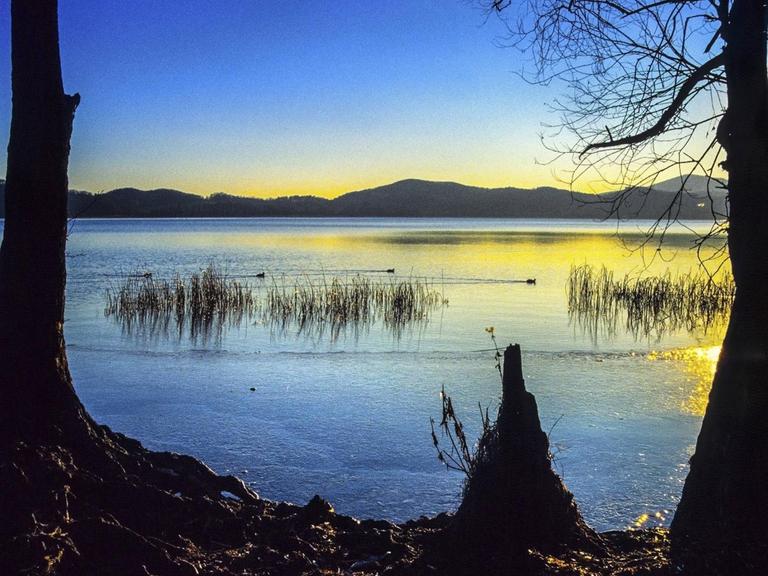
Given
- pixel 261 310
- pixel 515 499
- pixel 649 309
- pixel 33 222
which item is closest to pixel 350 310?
pixel 261 310

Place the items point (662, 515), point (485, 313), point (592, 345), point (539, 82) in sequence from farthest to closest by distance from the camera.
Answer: point (485, 313) < point (592, 345) < point (662, 515) < point (539, 82)

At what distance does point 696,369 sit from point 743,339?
8897 millimetres

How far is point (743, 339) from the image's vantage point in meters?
4.48

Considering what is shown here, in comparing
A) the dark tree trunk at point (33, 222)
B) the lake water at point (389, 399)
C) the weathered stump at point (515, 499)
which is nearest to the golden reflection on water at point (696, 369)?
the lake water at point (389, 399)

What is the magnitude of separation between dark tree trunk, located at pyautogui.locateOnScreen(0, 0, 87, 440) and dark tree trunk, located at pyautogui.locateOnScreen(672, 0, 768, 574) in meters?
4.35

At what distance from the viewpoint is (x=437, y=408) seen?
952 cm

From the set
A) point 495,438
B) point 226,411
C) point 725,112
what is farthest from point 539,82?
point 226,411

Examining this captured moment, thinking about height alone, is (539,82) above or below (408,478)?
above

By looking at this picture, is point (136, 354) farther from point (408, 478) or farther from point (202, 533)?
point (202, 533)

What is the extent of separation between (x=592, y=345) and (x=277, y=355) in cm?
707

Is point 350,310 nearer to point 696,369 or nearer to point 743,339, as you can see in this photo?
point 696,369

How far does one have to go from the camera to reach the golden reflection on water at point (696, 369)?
9828mm

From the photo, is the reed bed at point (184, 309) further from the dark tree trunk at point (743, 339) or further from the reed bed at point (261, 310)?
the dark tree trunk at point (743, 339)

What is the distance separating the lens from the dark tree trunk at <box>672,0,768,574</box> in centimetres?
422
